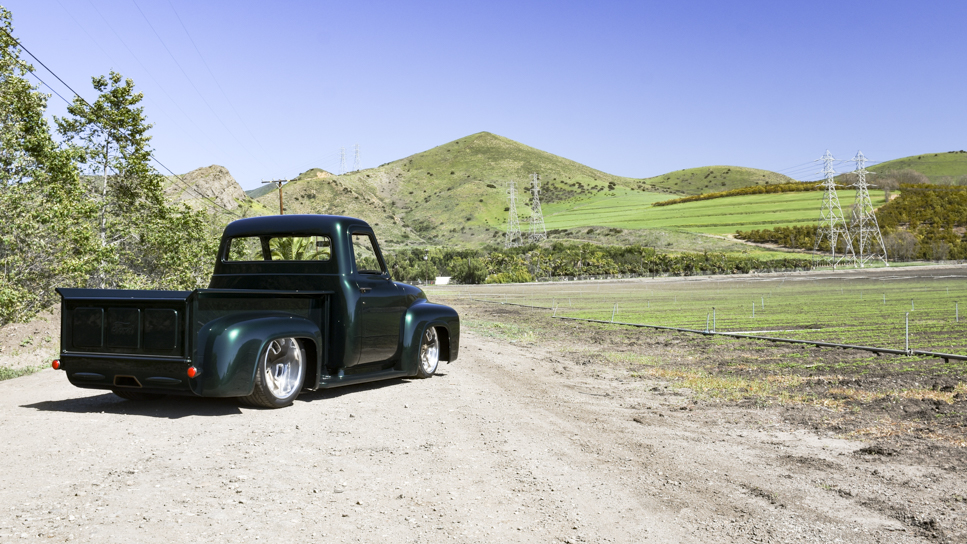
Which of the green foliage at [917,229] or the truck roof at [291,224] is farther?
the green foliage at [917,229]

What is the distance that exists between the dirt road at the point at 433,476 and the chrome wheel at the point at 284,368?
309mm

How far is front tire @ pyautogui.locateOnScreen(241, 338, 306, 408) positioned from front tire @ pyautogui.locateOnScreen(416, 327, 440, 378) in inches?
119

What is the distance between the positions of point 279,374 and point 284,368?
0.33ft

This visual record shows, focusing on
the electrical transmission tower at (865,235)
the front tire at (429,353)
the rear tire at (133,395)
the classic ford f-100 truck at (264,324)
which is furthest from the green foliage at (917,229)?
the rear tire at (133,395)

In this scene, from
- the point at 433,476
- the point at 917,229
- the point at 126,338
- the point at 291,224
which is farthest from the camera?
the point at 917,229

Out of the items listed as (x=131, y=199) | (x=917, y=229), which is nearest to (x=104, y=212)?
(x=131, y=199)

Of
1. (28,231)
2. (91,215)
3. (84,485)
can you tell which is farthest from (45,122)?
(84,485)

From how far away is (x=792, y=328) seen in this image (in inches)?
1192

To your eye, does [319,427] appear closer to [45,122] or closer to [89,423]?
[89,423]

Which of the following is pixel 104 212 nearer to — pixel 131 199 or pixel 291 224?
pixel 131 199

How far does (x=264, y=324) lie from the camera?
8.69 metres

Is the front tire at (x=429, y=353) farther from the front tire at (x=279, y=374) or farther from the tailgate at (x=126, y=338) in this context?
the tailgate at (x=126, y=338)

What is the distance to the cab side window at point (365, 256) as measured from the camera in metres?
10.6

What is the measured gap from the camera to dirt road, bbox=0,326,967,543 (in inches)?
211
